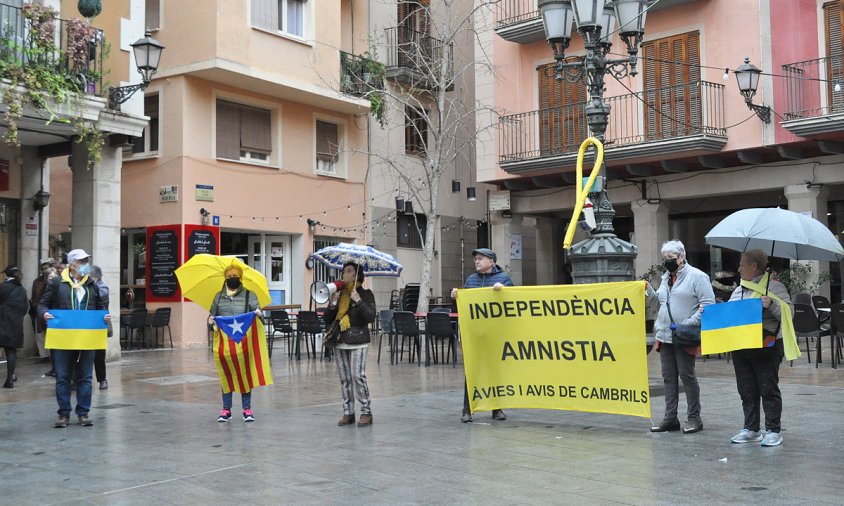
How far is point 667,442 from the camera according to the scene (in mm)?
8148

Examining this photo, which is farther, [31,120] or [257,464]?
[31,120]

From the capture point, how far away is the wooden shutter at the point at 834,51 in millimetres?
20203

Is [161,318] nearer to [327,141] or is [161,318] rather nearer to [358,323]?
[327,141]

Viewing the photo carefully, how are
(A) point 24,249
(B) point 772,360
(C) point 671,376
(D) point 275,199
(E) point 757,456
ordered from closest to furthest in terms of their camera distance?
(E) point 757,456, (B) point 772,360, (C) point 671,376, (A) point 24,249, (D) point 275,199

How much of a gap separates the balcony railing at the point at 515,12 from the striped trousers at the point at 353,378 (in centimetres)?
1647

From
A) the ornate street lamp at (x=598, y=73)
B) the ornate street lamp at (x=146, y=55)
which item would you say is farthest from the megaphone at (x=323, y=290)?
the ornate street lamp at (x=146, y=55)

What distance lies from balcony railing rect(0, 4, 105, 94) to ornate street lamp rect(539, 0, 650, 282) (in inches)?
344

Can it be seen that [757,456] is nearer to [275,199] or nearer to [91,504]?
[91,504]

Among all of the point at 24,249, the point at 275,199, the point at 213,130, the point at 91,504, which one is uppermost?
the point at 213,130

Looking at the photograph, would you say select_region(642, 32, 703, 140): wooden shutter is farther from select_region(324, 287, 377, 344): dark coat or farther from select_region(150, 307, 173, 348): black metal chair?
select_region(324, 287, 377, 344): dark coat

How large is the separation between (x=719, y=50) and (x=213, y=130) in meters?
12.1

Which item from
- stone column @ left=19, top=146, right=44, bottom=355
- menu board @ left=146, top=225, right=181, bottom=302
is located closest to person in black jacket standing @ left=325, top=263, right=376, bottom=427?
stone column @ left=19, top=146, right=44, bottom=355

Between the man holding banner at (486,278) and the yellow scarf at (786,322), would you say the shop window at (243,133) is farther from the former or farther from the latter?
the yellow scarf at (786,322)

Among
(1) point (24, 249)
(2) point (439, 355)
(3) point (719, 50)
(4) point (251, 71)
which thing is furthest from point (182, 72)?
(3) point (719, 50)
